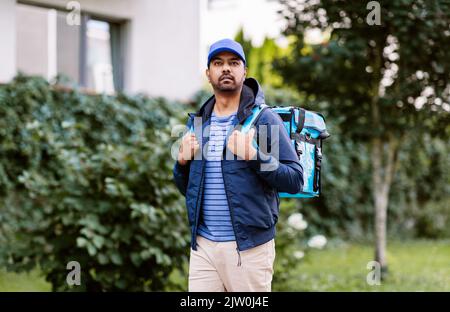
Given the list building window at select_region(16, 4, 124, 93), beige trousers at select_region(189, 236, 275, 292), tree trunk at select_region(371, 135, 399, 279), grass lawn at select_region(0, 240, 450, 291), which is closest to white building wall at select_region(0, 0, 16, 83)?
building window at select_region(16, 4, 124, 93)

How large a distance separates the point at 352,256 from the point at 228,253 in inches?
285

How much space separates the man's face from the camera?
3330 millimetres

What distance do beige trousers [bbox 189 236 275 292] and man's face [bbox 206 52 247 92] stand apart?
2.45 ft

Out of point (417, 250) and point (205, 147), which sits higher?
point (205, 147)

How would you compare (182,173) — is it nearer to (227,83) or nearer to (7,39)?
(227,83)

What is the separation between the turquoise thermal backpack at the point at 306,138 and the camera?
11.6 feet

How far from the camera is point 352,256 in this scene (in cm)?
1022

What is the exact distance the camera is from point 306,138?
3.57 metres

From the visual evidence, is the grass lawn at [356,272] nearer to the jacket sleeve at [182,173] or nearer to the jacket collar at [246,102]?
the jacket sleeve at [182,173]

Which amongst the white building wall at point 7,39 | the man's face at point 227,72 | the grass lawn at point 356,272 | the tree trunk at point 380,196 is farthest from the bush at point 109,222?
the white building wall at point 7,39

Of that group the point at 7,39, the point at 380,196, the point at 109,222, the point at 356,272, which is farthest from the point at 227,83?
the point at 7,39

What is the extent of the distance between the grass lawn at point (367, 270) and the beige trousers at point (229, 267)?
11.6 ft
